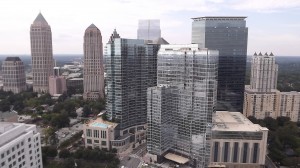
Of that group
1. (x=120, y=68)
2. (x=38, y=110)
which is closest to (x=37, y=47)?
(x=38, y=110)

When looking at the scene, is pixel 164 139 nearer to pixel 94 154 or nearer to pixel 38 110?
pixel 94 154

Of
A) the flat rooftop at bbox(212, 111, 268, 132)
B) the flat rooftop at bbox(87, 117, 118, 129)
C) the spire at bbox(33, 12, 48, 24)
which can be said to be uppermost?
the spire at bbox(33, 12, 48, 24)

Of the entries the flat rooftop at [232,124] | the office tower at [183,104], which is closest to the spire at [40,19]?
the office tower at [183,104]

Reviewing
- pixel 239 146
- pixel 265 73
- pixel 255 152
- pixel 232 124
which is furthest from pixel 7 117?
pixel 265 73

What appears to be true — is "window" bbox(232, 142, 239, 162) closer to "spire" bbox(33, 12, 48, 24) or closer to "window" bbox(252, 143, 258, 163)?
"window" bbox(252, 143, 258, 163)

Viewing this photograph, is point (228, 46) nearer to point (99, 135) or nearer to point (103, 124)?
point (103, 124)

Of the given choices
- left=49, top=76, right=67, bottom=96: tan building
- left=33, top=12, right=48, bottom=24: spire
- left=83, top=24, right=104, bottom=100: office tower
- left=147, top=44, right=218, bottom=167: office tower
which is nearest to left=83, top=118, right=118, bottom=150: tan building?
left=147, top=44, right=218, bottom=167: office tower

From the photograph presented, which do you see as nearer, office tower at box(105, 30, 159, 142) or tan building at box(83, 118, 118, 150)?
tan building at box(83, 118, 118, 150)

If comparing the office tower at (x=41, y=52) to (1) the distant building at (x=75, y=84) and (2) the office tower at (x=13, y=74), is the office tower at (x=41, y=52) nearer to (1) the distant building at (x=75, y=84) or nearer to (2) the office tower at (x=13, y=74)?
(2) the office tower at (x=13, y=74)
